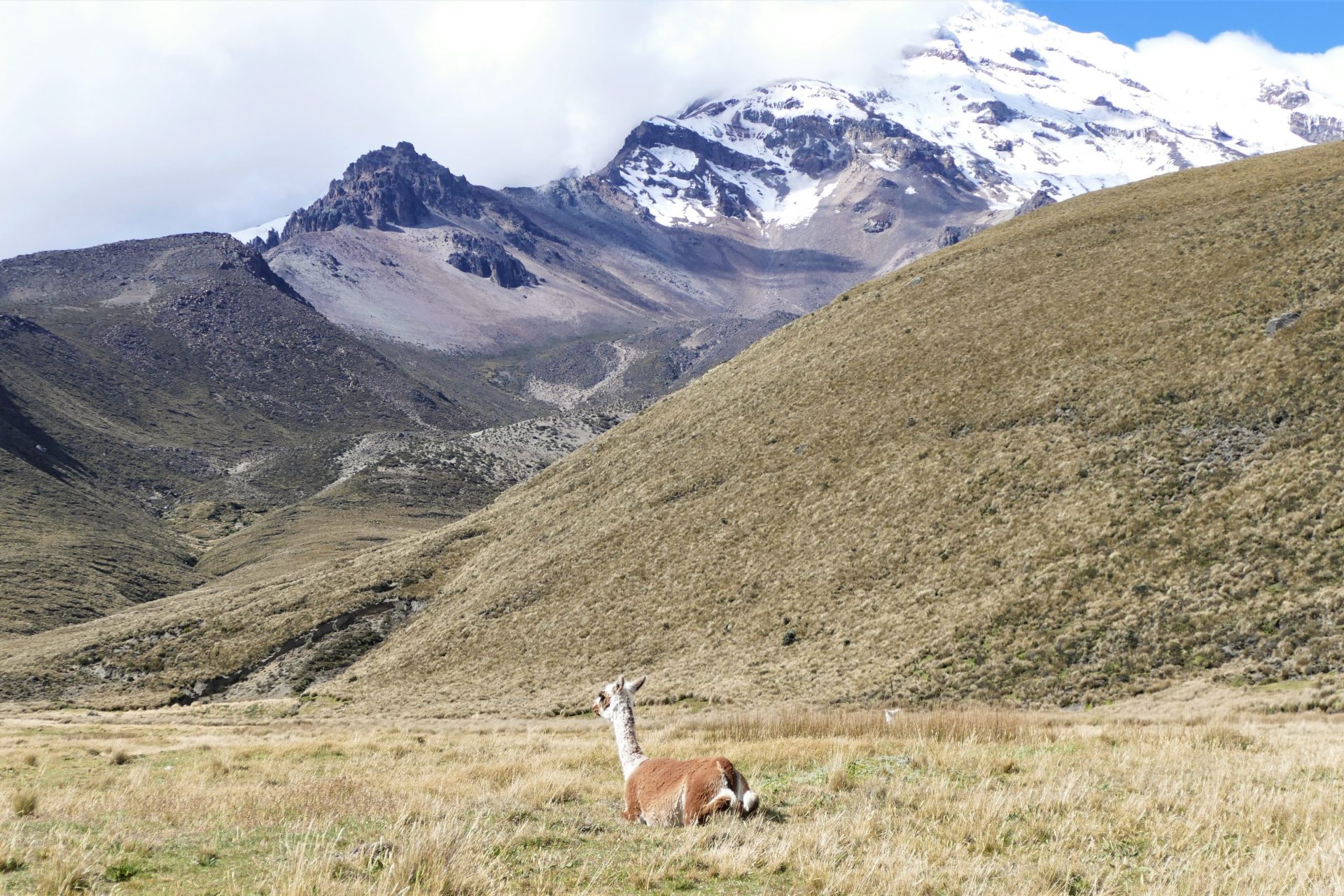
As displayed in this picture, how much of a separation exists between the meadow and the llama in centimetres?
31

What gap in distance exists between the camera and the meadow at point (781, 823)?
24.9ft

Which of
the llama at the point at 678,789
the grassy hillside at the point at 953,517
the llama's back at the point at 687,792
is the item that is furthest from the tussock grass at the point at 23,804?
the grassy hillside at the point at 953,517

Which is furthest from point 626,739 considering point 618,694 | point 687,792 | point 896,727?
point 896,727

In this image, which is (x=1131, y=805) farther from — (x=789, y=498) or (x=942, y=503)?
(x=789, y=498)

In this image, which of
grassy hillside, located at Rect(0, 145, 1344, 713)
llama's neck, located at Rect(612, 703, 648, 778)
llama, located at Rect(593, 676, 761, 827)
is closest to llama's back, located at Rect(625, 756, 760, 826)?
llama, located at Rect(593, 676, 761, 827)

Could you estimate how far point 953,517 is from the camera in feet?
130

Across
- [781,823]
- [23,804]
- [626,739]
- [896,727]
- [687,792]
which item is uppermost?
[23,804]

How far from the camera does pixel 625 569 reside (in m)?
49.2

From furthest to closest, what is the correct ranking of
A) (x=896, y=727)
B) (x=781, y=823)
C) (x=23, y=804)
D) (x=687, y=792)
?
(x=896, y=727) → (x=23, y=804) → (x=687, y=792) → (x=781, y=823)

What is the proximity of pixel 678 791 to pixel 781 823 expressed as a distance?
1.25 metres

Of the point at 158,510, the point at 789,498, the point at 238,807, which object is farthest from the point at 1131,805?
the point at 158,510

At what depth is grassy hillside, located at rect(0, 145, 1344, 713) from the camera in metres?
29.8

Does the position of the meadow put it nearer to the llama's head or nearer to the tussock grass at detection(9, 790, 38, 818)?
the tussock grass at detection(9, 790, 38, 818)

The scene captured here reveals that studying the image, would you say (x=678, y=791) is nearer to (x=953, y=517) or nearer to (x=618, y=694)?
(x=618, y=694)
